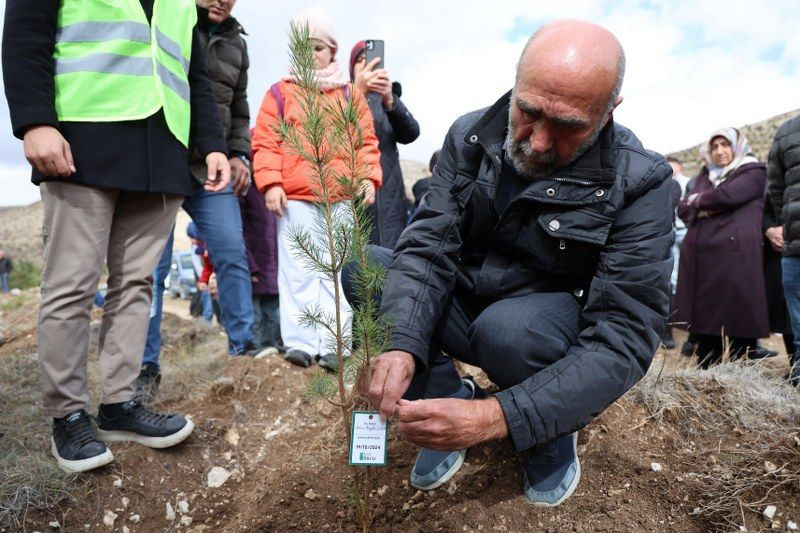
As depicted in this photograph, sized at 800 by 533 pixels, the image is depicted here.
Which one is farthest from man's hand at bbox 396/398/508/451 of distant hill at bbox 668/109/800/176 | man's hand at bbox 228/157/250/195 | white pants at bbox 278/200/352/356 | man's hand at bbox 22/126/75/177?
distant hill at bbox 668/109/800/176

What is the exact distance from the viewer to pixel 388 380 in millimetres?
1374

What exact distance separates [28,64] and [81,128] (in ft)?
0.76

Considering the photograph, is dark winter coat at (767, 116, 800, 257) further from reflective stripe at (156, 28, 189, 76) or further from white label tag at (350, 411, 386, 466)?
reflective stripe at (156, 28, 189, 76)

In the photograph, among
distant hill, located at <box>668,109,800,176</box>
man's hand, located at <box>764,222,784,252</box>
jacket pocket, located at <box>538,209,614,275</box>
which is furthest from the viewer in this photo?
distant hill, located at <box>668,109,800,176</box>

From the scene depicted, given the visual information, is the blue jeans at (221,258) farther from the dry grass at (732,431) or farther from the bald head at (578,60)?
the dry grass at (732,431)

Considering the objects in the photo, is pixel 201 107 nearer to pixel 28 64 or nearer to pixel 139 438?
pixel 28 64

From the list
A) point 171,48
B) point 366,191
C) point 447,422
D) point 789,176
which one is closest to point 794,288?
point 789,176

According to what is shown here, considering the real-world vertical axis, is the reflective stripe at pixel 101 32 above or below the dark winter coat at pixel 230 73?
above

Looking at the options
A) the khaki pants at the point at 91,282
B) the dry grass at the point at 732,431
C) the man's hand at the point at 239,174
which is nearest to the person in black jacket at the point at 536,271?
the dry grass at the point at 732,431

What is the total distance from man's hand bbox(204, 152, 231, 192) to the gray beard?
1.29 metres

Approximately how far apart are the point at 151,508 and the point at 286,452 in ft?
1.73

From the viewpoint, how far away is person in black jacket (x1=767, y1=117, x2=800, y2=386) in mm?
2904

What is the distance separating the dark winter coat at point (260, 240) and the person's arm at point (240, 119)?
921mm

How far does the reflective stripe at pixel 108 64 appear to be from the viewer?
5.92 feet
